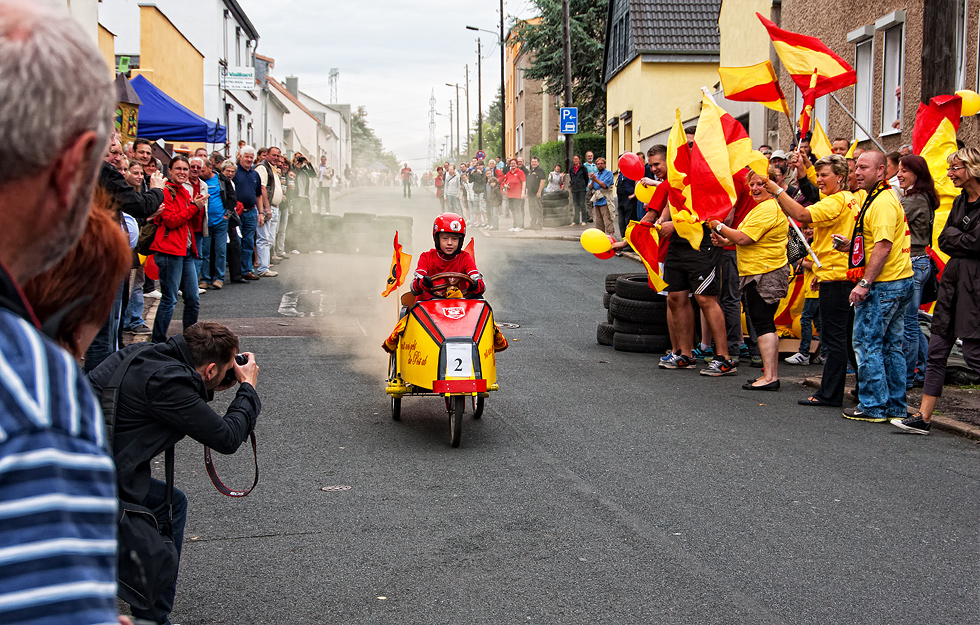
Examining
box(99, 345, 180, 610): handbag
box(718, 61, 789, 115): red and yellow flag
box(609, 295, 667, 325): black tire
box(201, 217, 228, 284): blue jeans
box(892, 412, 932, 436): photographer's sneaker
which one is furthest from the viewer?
box(201, 217, 228, 284): blue jeans

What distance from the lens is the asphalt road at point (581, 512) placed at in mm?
4184

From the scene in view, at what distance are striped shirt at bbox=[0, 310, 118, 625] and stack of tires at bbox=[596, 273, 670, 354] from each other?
33.9 ft

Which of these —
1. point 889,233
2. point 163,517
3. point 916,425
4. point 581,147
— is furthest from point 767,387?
point 581,147

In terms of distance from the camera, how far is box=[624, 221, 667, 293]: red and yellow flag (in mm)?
10516

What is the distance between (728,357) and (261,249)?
32.3 feet

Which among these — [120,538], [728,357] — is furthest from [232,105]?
[120,538]

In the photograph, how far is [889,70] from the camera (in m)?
17.1

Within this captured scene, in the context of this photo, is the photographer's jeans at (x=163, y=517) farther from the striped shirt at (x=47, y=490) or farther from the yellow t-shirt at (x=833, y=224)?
the yellow t-shirt at (x=833, y=224)

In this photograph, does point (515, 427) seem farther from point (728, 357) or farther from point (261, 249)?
point (261, 249)

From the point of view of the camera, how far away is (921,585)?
173 inches

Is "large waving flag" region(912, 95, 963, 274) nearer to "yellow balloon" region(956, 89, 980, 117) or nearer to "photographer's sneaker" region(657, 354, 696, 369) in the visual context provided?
"yellow balloon" region(956, 89, 980, 117)

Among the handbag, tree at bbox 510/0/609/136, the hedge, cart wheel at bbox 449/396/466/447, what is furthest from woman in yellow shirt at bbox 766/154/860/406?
tree at bbox 510/0/609/136

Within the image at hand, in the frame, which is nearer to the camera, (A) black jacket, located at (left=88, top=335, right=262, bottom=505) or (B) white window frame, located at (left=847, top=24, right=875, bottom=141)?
(A) black jacket, located at (left=88, top=335, right=262, bottom=505)

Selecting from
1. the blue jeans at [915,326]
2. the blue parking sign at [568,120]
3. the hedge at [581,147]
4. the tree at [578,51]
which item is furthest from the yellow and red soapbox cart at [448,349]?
the tree at [578,51]
